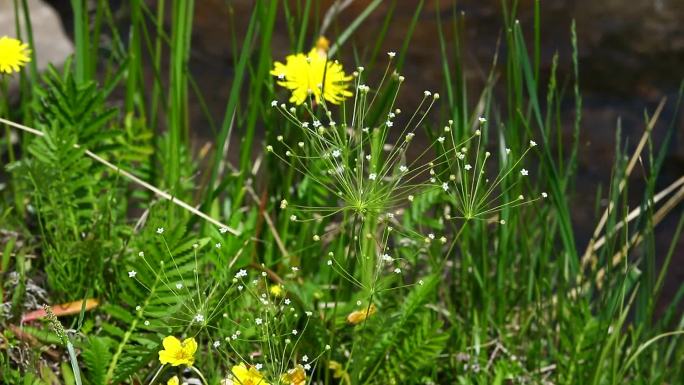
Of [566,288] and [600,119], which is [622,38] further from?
[566,288]

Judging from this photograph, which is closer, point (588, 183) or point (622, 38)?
point (588, 183)

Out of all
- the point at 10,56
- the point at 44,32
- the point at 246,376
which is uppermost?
the point at 10,56

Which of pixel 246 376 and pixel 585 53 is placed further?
pixel 585 53

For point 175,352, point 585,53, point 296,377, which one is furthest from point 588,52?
point 175,352

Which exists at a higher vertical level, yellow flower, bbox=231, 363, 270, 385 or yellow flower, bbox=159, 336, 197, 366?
yellow flower, bbox=159, 336, 197, 366

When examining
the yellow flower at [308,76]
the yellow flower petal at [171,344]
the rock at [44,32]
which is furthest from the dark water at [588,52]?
the yellow flower petal at [171,344]

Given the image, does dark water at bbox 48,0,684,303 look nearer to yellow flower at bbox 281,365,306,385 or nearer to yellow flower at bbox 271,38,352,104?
yellow flower at bbox 271,38,352,104

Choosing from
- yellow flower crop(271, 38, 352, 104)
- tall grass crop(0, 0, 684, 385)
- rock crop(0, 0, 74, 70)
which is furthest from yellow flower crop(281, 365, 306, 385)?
→ rock crop(0, 0, 74, 70)

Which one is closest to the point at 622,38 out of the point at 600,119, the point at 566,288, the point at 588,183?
the point at 600,119

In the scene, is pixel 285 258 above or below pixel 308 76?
below

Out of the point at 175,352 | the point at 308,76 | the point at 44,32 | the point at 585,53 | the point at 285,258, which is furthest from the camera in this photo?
the point at 585,53

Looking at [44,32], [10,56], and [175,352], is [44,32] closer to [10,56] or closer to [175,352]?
[10,56]
